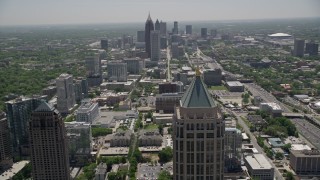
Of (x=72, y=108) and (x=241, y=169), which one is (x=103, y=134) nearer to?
(x=72, y=108)

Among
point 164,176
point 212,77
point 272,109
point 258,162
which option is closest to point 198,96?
point 164,176

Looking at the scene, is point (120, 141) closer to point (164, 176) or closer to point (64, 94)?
point (164, 176)

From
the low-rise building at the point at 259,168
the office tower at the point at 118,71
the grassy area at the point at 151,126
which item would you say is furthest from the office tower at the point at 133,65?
the low-rise building at the point at 259,168

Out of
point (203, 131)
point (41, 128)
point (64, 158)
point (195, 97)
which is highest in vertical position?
point (195, 97)

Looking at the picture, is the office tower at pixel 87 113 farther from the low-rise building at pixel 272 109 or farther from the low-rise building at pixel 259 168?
the low-rise building at pixel 272 109

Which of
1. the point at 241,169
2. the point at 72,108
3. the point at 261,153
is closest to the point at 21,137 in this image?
the point at 72,108
